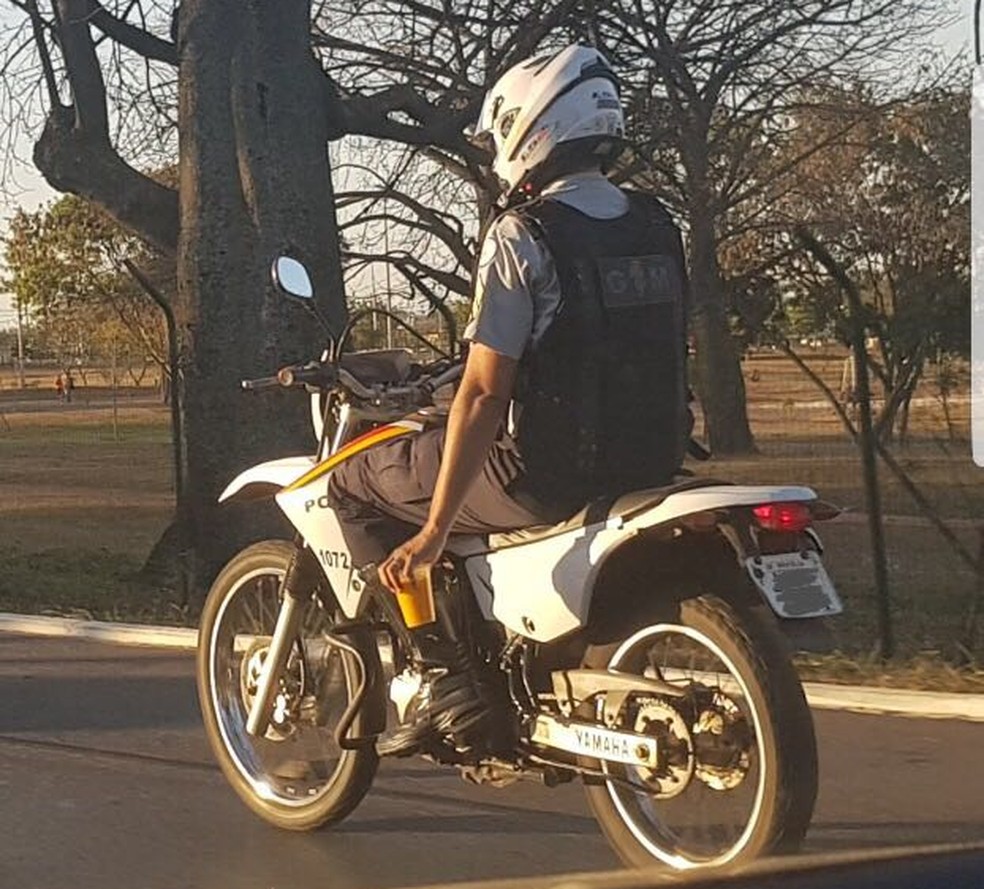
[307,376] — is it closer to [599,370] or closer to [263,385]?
[263,385]

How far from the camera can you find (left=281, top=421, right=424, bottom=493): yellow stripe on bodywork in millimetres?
4918

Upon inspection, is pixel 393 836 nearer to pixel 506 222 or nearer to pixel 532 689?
pixel 532 689

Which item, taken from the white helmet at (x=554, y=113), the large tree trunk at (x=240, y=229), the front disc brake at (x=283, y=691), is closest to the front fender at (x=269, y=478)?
the front disc brake at (x=283, y=691)

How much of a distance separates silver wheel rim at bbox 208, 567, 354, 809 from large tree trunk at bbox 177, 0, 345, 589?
230 inches

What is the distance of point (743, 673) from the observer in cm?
411

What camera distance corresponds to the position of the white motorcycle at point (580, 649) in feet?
13.6

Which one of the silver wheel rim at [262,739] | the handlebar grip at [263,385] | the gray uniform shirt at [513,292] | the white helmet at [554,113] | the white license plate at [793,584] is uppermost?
the white helmet at [554,113]

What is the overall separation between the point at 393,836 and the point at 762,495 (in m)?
1.74

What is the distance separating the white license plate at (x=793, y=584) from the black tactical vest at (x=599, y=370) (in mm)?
514

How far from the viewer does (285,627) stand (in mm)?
5262

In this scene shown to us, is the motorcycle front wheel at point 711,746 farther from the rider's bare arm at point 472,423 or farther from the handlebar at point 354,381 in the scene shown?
the handlebar at point 354,381

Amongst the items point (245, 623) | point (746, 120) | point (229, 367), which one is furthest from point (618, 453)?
point (746, 120)

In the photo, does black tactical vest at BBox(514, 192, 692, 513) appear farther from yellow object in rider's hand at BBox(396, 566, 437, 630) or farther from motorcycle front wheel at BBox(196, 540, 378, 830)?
motorcycle front wheel at BBox(196, 540, 378, 830)

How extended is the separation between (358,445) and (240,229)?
6.77 meters
